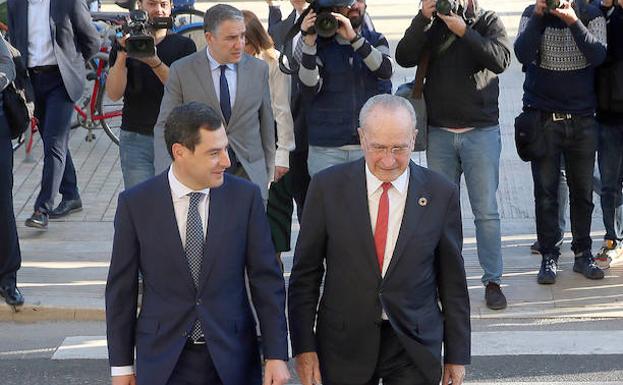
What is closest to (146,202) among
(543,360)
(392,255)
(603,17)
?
(392,255)

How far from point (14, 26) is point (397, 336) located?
6.51 metres

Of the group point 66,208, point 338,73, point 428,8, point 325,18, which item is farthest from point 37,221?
point 428,8

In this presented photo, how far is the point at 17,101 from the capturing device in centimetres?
864

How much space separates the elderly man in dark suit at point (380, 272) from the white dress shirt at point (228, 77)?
8.11 ft

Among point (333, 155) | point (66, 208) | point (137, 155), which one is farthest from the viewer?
point (66, 208)

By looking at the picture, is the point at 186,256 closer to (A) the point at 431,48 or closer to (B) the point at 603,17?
(A) the point at 431,48

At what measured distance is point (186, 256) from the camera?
17.4 ft

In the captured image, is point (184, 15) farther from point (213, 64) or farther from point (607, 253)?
point (213, 64)

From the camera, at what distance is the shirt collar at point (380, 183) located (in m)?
5.46

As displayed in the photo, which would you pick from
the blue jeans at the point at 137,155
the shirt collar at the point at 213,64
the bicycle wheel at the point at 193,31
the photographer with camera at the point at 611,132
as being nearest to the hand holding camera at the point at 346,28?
the shirt collar at the point at 213,64

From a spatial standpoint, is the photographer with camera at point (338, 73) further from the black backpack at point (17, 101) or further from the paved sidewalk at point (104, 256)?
the black backpack at point (17, 101)

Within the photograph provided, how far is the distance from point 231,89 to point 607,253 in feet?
10.9

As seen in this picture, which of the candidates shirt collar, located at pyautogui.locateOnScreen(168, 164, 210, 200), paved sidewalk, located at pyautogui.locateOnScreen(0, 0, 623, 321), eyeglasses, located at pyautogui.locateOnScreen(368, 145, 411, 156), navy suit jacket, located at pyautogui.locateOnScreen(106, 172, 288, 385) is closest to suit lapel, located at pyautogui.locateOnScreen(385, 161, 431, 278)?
eyeglasses, located at pyautogui.locateOnScreen(368, 145, 411, 156)

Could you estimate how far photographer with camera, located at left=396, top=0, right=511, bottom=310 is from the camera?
27.5 feet
